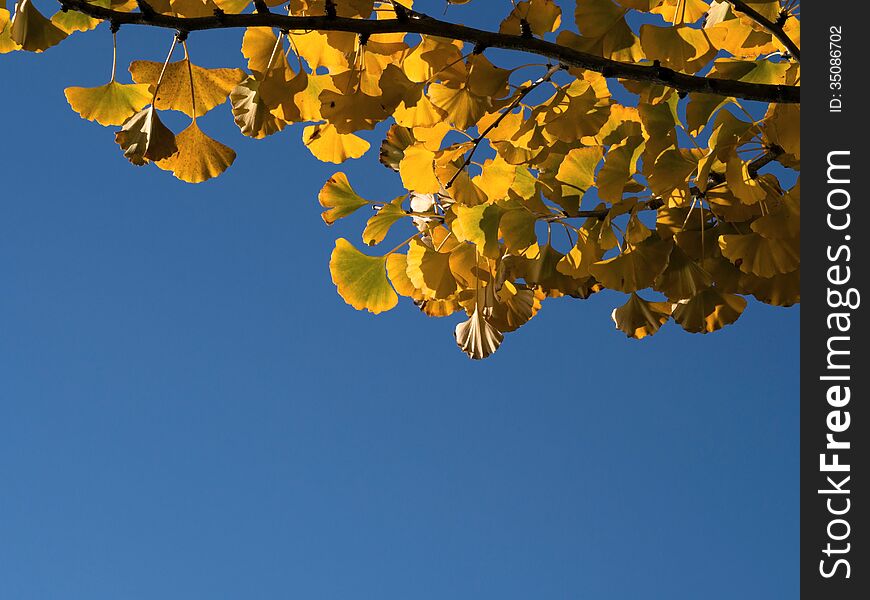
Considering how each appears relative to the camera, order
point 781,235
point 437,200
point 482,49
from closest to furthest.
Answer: point 482,49
point 781,235
point 437,200

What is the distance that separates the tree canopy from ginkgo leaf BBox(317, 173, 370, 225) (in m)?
0.09

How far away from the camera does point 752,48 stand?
771mm

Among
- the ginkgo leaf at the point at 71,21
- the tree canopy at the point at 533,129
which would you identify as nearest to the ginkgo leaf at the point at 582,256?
the tree canopy at the point at 533,129

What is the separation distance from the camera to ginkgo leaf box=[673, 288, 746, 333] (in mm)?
789

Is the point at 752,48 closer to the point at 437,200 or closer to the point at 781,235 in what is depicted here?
the point at 781,235

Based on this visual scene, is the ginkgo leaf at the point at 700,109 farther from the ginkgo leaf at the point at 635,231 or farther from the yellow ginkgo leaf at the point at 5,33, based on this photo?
the yellow ginkgo leaf at the point at 5,33

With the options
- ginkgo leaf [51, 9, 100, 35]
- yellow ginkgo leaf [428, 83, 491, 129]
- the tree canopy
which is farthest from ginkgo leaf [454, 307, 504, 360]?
ginkgo leaf [51, 9, 100, 35]

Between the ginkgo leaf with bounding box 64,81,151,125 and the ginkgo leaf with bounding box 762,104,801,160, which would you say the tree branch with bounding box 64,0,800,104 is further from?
the ginkgo leaf with bounding box 64,81,151,125

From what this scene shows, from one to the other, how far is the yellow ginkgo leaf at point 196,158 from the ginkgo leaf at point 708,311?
1.40 feet

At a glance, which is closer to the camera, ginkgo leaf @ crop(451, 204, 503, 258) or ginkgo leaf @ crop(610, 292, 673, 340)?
ginkgo leaf @ crop(451, 204, 503, 258)

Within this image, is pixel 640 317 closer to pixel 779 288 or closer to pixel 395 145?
pixel 779 288
